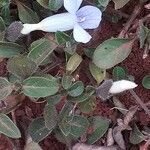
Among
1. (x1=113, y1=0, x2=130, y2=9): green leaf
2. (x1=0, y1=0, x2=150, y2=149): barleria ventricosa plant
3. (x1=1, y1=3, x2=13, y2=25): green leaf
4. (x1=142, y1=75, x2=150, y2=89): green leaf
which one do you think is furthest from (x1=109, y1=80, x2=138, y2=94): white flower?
(x1=1, y1=3, x2=13, y2=25): green leaf

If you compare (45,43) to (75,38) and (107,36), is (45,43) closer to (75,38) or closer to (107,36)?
(75,38)

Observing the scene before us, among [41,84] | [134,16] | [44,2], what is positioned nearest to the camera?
[41,84]

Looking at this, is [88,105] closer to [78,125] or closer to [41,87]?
[78,125]

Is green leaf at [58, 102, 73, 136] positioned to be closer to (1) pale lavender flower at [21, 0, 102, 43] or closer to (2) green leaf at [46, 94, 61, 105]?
(2) green leaf at [46, 94, 61, 105]

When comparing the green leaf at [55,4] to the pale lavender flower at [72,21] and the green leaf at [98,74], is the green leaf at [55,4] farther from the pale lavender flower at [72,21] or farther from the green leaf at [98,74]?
the green leaf at [98,74]

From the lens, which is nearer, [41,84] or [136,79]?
[41,84]

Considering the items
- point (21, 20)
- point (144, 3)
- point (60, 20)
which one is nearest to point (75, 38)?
point (60, 20)

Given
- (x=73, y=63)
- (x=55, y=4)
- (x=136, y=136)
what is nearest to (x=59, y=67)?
(x=73, y=63)
